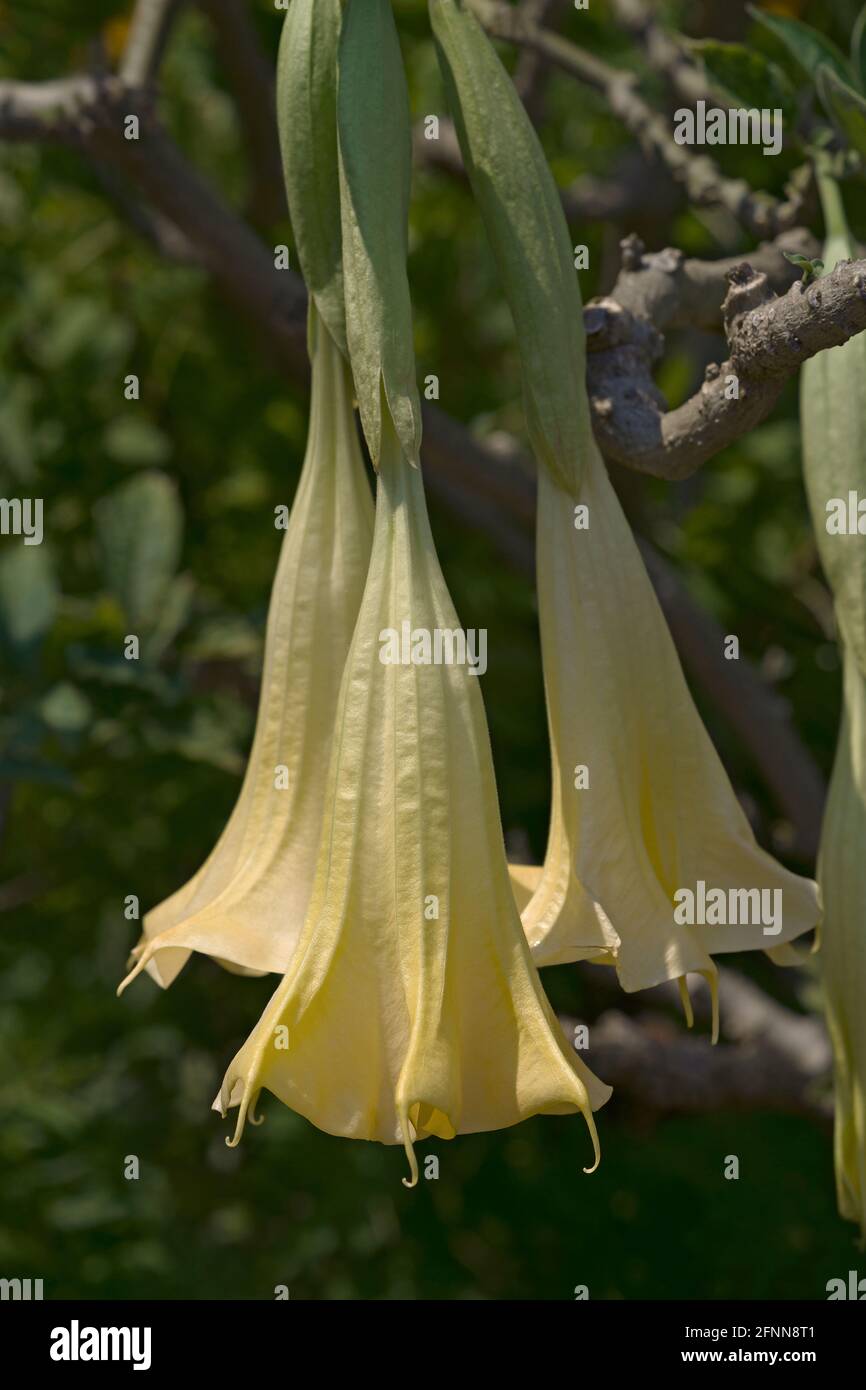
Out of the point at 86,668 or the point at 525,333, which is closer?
the point at 525,333

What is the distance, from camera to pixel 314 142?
930 mm

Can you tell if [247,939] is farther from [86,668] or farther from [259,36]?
[259,36]

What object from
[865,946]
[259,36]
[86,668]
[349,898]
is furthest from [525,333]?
[259,36]

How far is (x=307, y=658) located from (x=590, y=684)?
196mm

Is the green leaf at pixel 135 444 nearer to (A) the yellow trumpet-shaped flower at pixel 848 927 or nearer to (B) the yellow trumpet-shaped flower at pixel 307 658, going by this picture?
(B) the yellow trumpet-shaped flower at pixel 307 658

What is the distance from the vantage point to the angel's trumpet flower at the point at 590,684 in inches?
36.4

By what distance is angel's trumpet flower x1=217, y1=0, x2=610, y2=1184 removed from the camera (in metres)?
0.84

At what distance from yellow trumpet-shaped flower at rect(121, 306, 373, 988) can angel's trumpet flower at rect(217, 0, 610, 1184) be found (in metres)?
0.09

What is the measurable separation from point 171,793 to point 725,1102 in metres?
0.74

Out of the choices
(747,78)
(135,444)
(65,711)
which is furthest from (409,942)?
(135,444)

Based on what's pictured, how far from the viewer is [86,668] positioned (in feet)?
4.78

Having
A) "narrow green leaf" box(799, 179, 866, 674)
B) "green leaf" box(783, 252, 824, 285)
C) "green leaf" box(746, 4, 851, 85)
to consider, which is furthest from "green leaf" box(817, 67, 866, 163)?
"green leaf" box(783, 252, 824, 285)

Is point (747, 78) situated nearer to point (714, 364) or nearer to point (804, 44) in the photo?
point (804, 44)

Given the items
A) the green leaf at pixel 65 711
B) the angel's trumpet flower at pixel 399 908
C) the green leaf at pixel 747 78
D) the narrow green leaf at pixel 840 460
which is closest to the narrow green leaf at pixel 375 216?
the angel's trumpet flower at pixel 399 908
